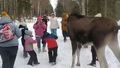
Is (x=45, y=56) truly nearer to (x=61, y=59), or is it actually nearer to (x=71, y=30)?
(x=61, y=59)

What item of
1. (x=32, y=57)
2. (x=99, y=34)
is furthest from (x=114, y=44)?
(x=32, y=57)

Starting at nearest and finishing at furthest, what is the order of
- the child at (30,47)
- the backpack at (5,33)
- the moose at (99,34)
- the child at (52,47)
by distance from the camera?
the backpack at (5,33), the moose at (99,34), the child at (30,47), the child at (52,47)

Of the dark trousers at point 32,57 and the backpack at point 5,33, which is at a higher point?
the backpack at point 5,33

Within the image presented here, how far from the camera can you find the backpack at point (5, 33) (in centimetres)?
568

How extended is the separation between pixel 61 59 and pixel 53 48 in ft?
2.99

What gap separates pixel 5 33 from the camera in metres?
5.69

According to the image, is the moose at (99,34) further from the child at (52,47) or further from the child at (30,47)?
the child at (30,47)

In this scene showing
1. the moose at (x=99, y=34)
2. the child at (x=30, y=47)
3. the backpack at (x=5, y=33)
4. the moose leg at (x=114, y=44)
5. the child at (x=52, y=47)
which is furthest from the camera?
the child at (x=52, y=47)

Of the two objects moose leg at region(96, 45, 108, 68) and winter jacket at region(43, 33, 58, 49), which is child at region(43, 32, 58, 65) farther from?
moose leg at region(96, 45, 108, 68)

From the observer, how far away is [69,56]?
920 centimetres

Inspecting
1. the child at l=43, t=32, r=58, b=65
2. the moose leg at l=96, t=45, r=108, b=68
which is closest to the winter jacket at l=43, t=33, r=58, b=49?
the child at l=43, t=32, r=58, b=65

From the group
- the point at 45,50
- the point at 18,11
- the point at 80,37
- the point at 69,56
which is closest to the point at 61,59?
the point at 69,56

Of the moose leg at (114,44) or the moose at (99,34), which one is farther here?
the moose leg at (114,44)

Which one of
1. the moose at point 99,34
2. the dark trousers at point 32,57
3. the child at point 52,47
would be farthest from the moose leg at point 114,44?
the dark trousers at point 32,57
